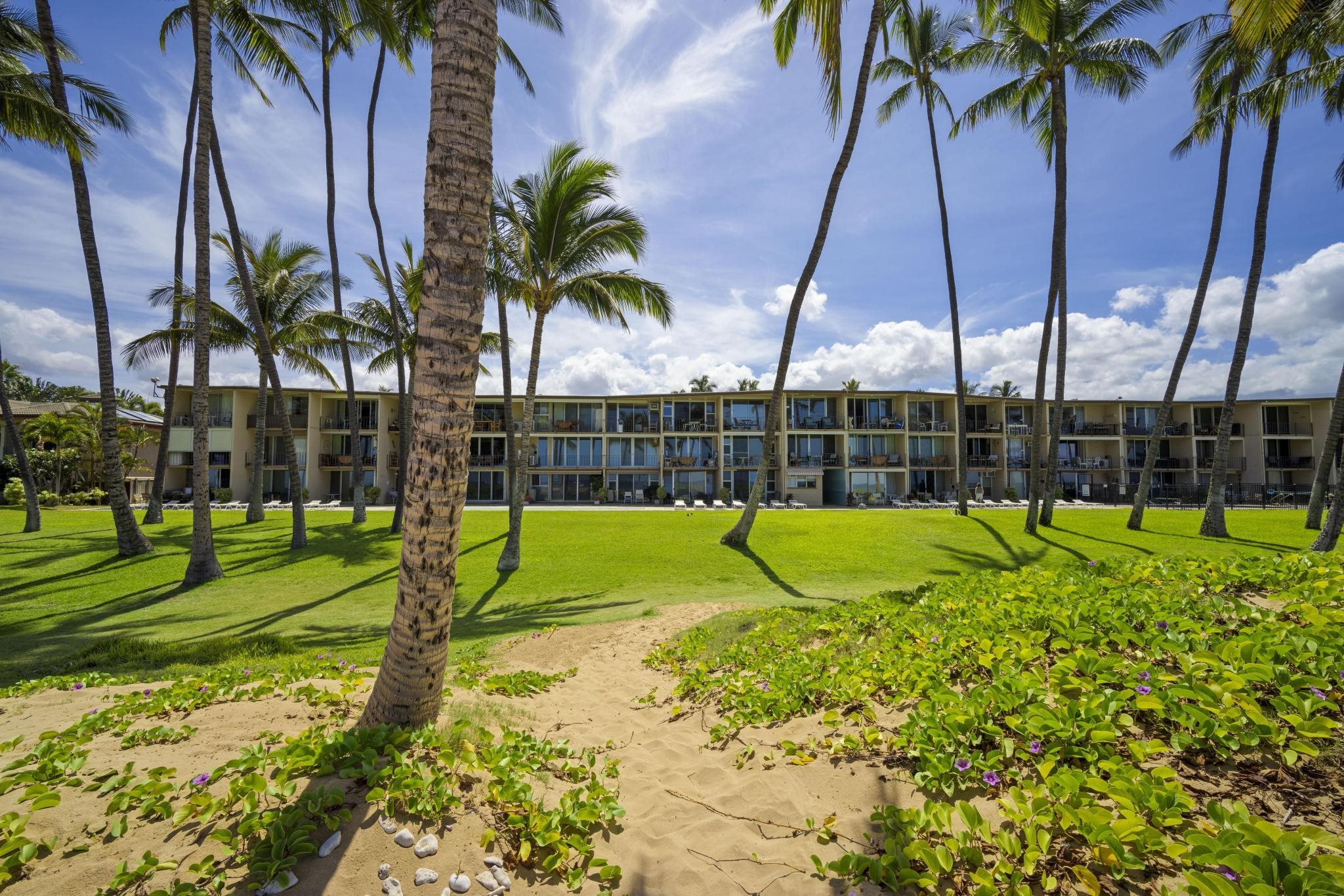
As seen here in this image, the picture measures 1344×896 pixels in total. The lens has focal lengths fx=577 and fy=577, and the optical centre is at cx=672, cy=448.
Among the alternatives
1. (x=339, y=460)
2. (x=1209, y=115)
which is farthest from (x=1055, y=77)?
(x=339, y=460)

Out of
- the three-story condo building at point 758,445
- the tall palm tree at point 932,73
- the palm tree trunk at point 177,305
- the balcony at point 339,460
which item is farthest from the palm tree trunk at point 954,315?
the balcony at point 339,460

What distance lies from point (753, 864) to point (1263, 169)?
22.7m

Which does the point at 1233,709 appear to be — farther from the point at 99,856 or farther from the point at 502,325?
the point at 502,325

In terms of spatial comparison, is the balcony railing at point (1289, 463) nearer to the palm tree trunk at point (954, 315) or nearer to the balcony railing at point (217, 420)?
the palm tree trunk at point (954, 315)

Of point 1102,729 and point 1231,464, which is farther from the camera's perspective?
point 1231,464

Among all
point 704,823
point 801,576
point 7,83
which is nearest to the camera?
point 704,823

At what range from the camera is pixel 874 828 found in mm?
2648

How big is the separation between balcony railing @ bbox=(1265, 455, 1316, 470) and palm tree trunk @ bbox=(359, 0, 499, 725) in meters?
55.0

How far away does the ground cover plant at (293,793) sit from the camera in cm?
231

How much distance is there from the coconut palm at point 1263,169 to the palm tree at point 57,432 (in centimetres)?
4422

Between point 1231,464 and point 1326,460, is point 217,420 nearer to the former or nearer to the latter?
point 1326,460

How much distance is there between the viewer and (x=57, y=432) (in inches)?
1085

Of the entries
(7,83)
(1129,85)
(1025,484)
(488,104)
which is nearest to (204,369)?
(7,83)

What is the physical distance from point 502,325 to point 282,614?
7.97 meters
